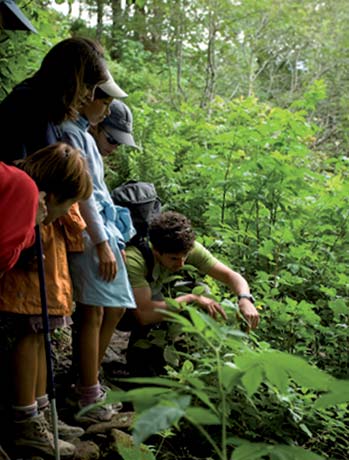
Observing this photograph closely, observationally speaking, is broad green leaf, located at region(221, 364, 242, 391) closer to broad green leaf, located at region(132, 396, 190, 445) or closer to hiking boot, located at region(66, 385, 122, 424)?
broad green leaf, located at region(132, 396, 190, 445)

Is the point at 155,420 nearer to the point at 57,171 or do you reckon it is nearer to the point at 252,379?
the point at 252,379

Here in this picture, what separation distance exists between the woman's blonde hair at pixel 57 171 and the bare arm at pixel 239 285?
1.43 metres

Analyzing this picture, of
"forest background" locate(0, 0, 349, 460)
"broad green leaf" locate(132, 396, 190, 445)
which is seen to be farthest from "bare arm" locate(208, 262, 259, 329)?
"broad green leaf" locate(132, 396, 190, 445)

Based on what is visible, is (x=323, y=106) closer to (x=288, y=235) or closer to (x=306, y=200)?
(x=306, y=200)

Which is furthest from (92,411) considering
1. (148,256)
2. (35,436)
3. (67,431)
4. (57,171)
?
(57,171)

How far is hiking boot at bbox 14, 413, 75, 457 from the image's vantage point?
2684mm

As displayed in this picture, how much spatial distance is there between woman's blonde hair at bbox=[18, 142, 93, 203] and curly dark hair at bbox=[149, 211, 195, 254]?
0.88m

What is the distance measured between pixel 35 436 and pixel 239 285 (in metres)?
1.64

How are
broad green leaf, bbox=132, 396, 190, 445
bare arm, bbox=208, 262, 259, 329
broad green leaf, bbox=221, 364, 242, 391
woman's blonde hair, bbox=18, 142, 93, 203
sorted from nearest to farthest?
broad green leaf, bbox=132, 396, 190, 445
broad green leaf, bbox=221, 364, 242, 391
woman's blonde hair, bbox=18, 142, 93, 203
bare arm, bbox=208, 262, 259, 329

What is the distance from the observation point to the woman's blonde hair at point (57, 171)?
263cm

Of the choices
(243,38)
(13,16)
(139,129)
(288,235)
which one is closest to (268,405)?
(288,235)

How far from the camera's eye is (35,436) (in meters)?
2.71

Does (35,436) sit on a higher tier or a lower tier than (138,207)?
lower

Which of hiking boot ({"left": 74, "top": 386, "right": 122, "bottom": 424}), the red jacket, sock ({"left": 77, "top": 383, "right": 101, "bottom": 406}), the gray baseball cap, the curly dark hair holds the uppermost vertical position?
the gray baseball cap
